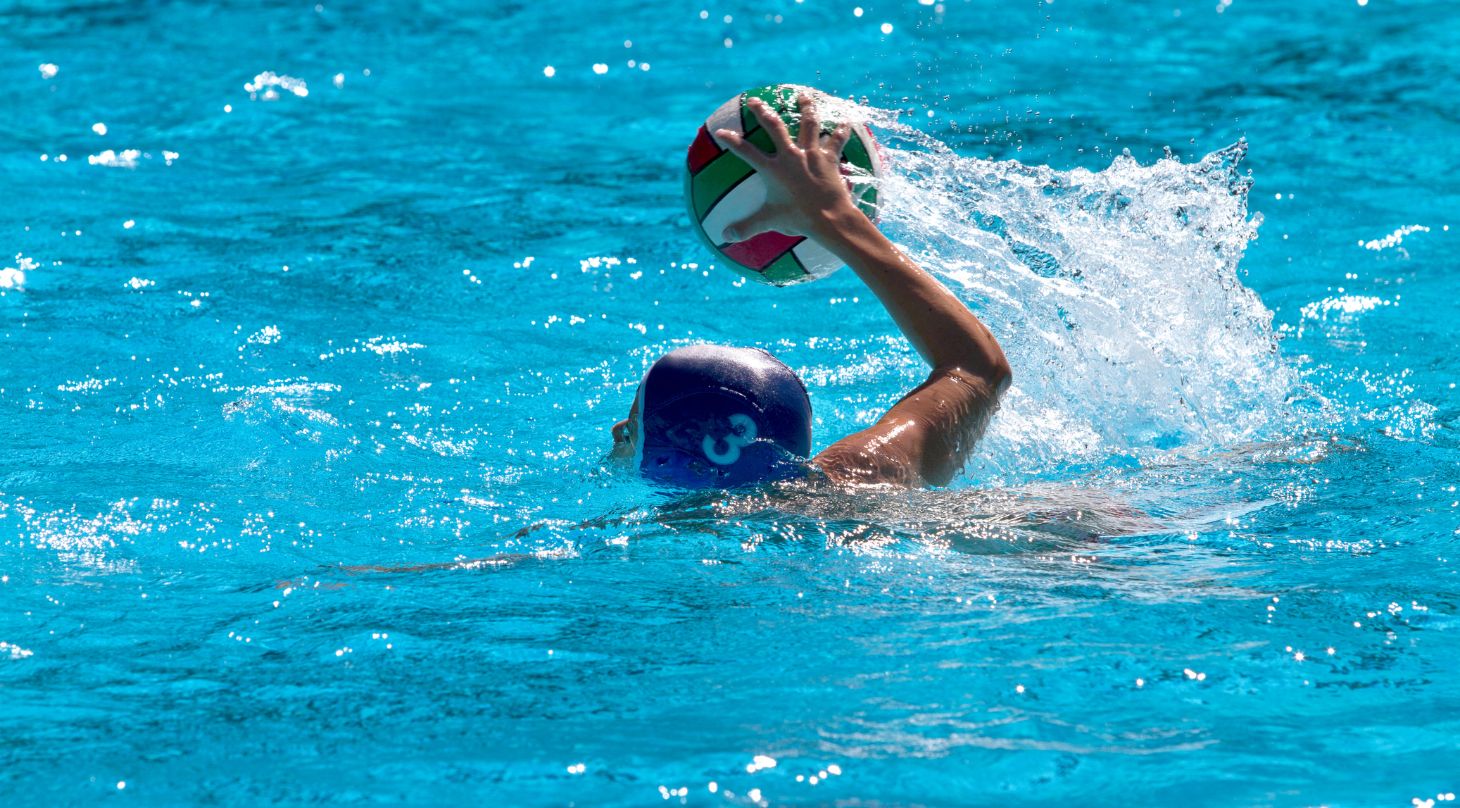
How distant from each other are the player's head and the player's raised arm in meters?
0.14

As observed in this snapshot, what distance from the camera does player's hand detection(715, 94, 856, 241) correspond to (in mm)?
3697

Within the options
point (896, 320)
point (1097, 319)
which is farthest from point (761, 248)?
point (1097, 319)

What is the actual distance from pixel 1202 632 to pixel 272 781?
74.0 inches

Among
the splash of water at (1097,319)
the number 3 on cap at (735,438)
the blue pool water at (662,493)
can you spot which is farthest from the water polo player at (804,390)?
the splash of water at (1097,319)

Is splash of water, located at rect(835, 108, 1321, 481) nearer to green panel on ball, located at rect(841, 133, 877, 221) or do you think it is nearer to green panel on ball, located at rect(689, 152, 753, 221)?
green panel on ball, located at rect(841, 133, 877, 221)

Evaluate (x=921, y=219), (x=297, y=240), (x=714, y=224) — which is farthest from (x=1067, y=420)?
(x=297, y=240)

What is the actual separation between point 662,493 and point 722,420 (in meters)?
0.35

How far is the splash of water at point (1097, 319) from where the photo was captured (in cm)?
484

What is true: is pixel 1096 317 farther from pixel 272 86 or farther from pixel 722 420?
pixel 272 86

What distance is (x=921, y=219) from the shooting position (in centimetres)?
479

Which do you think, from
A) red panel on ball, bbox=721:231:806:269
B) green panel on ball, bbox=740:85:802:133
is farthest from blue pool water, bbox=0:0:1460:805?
red panel on ball, bbox=721:231:806:269

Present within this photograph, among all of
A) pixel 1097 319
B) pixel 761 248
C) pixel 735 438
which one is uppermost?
pixel 1097 319

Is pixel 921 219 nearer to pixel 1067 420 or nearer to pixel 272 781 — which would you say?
pixel 1067 420

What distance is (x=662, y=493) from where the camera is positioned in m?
3.80
